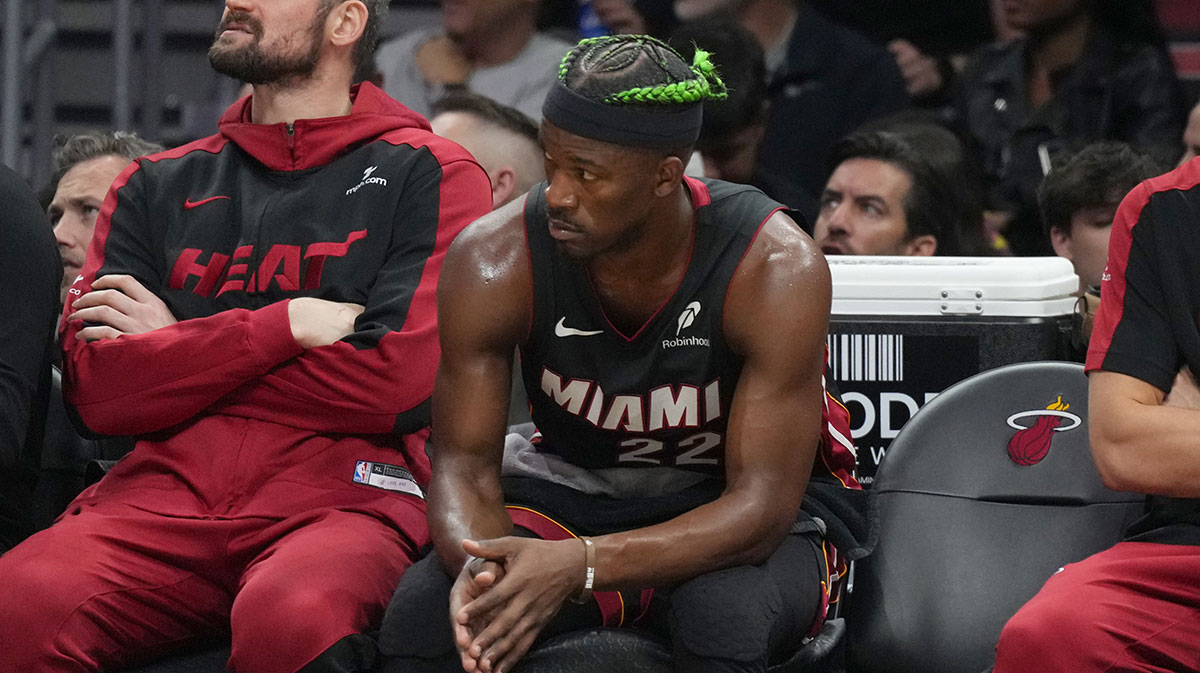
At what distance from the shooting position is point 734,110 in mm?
4598

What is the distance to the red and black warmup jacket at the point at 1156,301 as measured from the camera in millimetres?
2486

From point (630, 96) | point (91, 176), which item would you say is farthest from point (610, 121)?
point (91, 176)

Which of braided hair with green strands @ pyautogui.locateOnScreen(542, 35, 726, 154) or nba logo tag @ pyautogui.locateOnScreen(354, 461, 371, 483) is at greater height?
braided hair with green strands @ pyautogui.locateOnScreen(542, 35, 726, 154)

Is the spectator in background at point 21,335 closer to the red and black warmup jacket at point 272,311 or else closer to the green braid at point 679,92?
the red and black warmup jacket at point 272,311

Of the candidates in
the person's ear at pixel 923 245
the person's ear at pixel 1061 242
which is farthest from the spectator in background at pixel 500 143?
the person's ear at pixel 1061 242

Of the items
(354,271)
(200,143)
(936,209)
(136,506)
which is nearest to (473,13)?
(936,209)

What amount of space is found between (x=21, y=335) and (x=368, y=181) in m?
0.71

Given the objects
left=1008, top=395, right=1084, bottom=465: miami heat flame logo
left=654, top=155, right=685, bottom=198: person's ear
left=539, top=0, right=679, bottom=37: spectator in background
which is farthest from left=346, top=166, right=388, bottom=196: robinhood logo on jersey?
left=539, top=0, right=679, bottom=37: spectator in background

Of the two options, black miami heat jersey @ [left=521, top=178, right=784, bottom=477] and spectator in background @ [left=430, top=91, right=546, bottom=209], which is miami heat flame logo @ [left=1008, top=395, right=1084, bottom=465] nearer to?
black miami heat jersey @ [left=521, top=178, right=784, bottom=477]

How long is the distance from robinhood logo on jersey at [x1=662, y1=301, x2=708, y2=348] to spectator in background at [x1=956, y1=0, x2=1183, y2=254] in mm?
2371

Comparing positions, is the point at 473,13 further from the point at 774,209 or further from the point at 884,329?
the point at 774,209

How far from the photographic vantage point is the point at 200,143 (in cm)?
316

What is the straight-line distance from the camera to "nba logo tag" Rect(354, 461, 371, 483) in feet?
9.16

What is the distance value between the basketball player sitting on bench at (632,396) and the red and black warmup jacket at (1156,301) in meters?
0.50
